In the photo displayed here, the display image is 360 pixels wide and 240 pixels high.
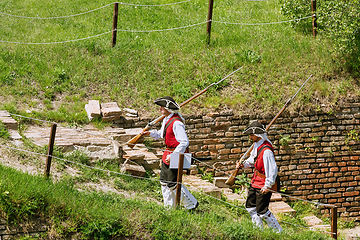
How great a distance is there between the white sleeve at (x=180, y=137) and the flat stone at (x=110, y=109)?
9.13ft

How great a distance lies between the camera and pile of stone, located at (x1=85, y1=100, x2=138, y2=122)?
8570mm

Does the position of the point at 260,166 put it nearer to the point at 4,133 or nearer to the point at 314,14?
the point at 4,133

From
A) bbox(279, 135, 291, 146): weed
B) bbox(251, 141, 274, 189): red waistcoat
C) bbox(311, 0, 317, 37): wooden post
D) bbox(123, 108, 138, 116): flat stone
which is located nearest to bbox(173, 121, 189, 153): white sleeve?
bbox(251, 141, 274, 189): red waistcoat

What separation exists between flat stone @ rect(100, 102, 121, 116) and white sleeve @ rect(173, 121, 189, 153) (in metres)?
2.78

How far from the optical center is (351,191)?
10242 mm

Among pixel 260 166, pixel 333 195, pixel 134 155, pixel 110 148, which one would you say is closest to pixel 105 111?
pixel 110 148

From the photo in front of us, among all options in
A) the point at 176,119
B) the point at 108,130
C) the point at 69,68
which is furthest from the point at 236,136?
the point at 69,68

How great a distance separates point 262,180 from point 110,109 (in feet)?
12.5

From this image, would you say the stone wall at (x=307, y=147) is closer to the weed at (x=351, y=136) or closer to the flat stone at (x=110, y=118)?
the weed at (x=351, y=136)

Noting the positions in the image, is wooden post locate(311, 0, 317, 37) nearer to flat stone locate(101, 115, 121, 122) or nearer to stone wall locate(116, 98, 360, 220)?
stone wall locate(116, 98, 360, 220)

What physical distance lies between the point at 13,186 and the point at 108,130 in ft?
11.6

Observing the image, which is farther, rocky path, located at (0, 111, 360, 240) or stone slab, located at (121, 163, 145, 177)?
rocky path, located at (0, 111, 360, 240)

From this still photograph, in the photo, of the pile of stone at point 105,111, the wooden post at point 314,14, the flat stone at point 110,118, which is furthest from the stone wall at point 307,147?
the wooden post at point 314,14

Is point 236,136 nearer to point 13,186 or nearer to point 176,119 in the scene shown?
point 176,119
